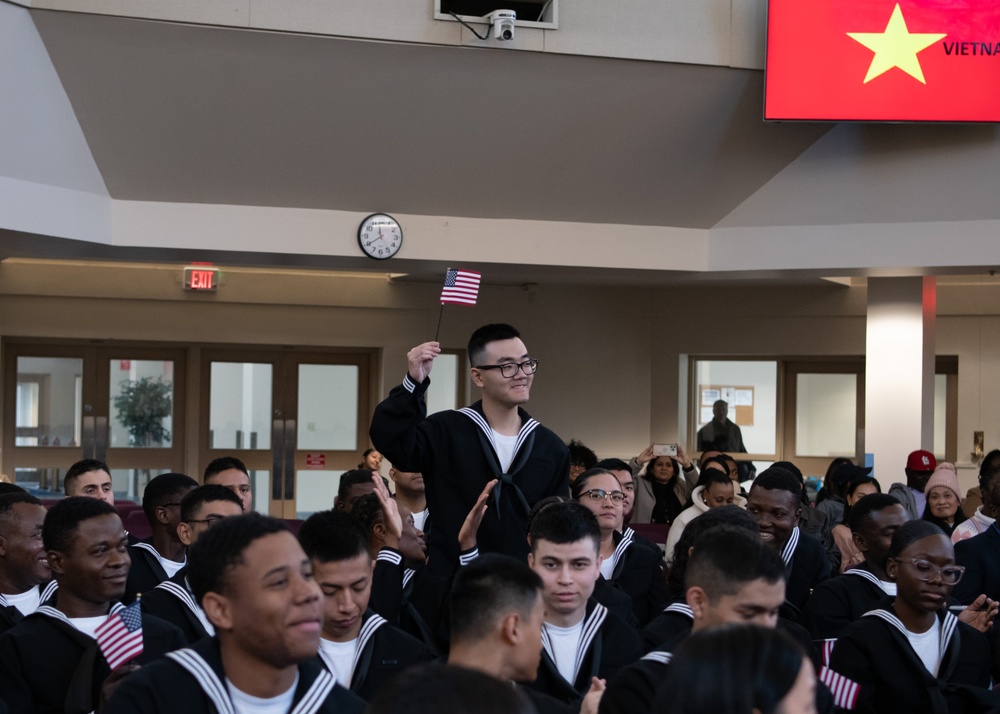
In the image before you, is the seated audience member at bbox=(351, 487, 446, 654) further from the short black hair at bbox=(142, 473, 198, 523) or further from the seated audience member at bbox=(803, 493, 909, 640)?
the seated audience member at bbox=(803, 493, 909, 640)

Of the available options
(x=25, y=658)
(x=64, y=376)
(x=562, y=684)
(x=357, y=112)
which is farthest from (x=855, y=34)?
(x=64, y=376)

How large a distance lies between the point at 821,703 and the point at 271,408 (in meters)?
9.17

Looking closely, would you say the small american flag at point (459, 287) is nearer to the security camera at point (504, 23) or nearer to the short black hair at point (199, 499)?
the short black hair at point (199, 499)

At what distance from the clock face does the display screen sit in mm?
3029

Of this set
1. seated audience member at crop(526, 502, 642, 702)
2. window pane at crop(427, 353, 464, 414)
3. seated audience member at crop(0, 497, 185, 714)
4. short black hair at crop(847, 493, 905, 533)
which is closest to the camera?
seated audience member at crop(0, 497, 185, 714)

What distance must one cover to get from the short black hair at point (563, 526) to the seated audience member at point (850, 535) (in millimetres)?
2133

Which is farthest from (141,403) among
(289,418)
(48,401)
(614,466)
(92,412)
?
(614,466)

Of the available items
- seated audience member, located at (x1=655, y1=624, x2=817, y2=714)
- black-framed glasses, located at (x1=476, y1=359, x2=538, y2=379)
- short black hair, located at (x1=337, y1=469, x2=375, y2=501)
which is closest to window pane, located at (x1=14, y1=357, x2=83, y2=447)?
short black hair, located at (x1=337, y1=469, x2=375, y2=501)

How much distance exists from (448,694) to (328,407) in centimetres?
1035

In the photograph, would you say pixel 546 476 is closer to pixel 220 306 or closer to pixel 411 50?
pixel 411 50

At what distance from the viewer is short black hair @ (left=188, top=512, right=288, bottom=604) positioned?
2.25 m

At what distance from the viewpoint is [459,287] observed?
18.6ft

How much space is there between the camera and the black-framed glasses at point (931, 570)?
362cm

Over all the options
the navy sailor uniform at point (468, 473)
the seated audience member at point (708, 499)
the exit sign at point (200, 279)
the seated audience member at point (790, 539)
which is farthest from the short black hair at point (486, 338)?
the exit sign at point (200, 279)
